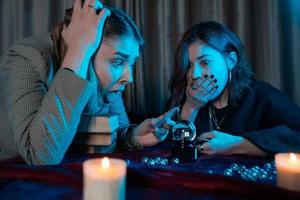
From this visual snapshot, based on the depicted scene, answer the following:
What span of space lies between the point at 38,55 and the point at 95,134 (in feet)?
0.94

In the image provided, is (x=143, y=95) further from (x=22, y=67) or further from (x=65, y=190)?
(x=65, y=190)

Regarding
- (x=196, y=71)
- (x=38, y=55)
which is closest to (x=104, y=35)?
(x=38, y=55)

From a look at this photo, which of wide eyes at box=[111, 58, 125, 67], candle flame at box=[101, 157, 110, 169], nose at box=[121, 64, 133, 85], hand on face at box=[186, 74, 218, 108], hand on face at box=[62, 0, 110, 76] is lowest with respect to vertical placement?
candle flame at box=[101, 157, 110, 169]

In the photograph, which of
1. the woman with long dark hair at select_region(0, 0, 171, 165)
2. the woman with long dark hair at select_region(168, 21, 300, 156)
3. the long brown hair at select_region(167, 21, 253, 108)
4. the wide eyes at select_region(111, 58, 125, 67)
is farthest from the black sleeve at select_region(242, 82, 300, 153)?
the wide eyes at select_region(111, 58, 125, 67)

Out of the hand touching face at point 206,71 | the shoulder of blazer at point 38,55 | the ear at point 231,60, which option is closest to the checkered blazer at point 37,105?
the shoulder of blazer at point 38,55

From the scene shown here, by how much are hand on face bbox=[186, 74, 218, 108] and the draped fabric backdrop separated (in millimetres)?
416

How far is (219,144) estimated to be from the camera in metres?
1.06

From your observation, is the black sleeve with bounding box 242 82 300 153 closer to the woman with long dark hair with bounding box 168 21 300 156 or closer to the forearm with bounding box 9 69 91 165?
the woman with long dark hair with bounding box 168 21 300 156

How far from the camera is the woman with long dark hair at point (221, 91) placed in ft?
4.63

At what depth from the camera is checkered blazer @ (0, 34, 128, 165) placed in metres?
0.94

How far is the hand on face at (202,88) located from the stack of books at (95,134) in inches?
18.6

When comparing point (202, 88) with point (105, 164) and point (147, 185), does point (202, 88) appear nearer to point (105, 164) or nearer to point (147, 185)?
point (147, 185)

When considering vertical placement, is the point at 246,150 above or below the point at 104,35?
below

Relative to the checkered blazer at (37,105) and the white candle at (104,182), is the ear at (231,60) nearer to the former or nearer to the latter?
the checkered blazer at (37,105)
